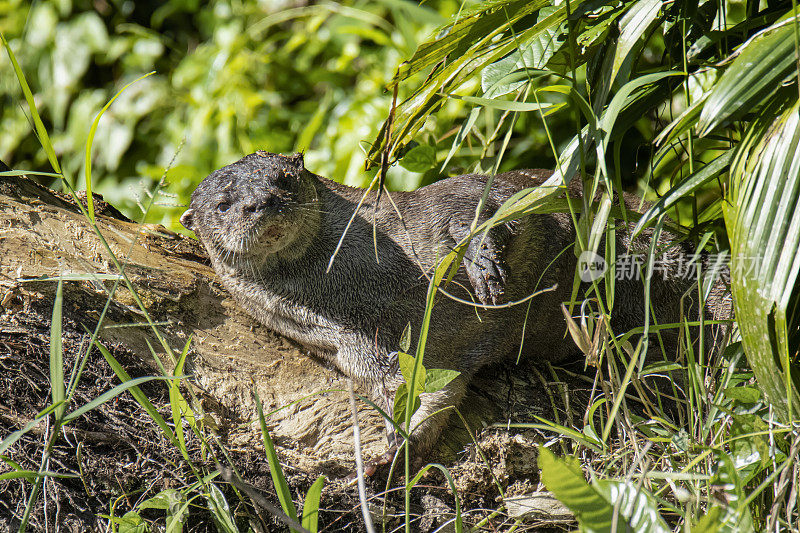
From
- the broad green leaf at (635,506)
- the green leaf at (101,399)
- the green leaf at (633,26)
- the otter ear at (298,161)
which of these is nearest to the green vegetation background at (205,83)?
the otter ear at (298,161)

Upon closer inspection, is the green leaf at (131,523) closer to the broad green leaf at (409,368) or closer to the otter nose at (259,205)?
the broad green leaf at (409,368)

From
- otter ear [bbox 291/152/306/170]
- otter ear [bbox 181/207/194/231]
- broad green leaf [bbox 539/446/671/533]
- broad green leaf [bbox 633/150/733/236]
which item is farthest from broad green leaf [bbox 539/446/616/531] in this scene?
otter ear [bbox 181/207/194/231]

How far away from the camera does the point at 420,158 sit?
2.99m

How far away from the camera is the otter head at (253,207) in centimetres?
239

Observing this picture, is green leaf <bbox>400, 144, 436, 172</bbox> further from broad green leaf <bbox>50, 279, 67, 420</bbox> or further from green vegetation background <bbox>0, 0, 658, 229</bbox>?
broad green leaf <bbox>50, 279, 67, 420</bbox>

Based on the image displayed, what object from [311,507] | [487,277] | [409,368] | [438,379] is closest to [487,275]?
[487,277]

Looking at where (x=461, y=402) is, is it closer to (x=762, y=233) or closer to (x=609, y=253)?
(x=609, y=253)

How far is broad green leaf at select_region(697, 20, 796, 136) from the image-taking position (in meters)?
1.48

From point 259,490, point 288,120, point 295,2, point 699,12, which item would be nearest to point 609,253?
point 699,12

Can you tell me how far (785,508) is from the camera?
1618mm

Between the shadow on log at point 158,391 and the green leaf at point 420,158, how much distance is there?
934 mm

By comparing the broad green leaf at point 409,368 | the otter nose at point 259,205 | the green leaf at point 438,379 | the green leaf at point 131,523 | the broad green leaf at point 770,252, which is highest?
the broad green leaf at point 770,252

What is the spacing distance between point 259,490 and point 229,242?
2.87ft

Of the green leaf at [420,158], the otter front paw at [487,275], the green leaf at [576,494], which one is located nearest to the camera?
the green leaf at [576,494]
